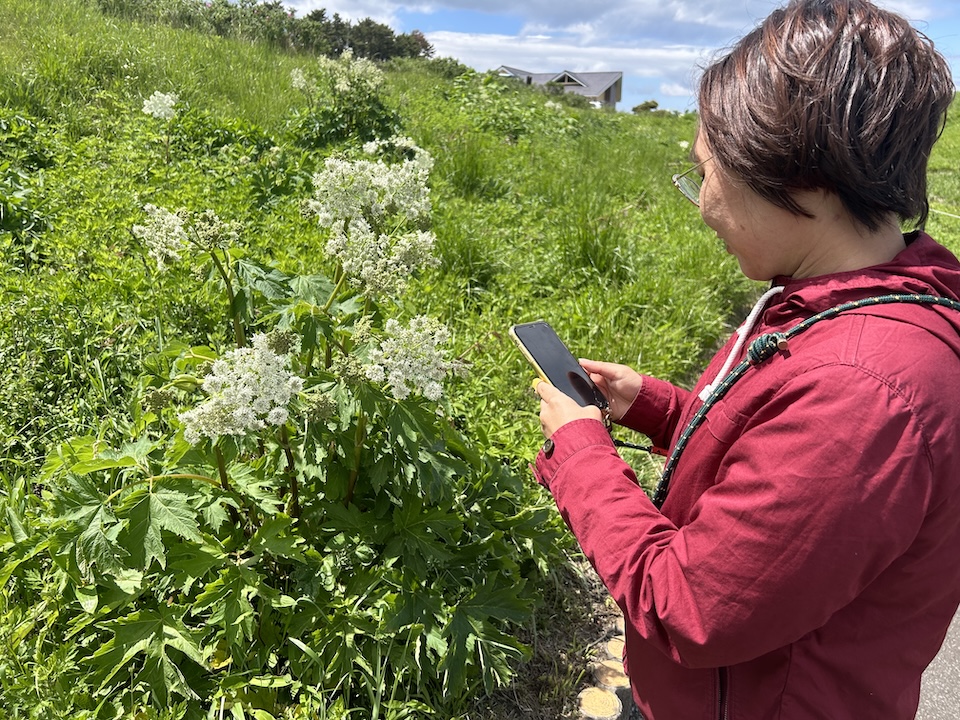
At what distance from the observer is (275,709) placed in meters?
2.09

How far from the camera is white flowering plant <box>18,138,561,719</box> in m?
1.81

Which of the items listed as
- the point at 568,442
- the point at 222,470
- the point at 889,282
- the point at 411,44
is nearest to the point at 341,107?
the point at 222,470

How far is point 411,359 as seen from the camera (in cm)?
172

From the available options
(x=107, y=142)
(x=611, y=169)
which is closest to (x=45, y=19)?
(x=107, y=142)

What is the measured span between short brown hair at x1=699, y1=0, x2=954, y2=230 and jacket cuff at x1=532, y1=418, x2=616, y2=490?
2.01 ft

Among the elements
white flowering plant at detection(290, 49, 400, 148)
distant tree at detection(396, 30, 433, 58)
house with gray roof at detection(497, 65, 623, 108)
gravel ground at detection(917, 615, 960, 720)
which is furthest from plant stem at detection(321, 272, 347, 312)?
house with gray roof at detection(497, 65, 623, 108)

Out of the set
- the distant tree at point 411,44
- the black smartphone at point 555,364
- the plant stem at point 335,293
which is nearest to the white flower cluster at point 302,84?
the plant stem at point 335,293

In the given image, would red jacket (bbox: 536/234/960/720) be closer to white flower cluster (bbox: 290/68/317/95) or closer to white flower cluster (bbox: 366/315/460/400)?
white flower cluster (bbox: 366/315/460/400)

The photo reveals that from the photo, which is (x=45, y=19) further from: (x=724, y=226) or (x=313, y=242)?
(x=724, y=226)

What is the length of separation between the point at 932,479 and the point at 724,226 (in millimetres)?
641

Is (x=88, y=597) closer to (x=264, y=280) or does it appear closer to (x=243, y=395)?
(x=243, y=395)

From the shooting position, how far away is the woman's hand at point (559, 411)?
1591 millimetres

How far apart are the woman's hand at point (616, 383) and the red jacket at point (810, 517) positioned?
563 millimetres

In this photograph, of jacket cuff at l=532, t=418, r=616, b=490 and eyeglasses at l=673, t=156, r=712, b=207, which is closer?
jacket cuff at l=532, t=418, r=616, b=490
